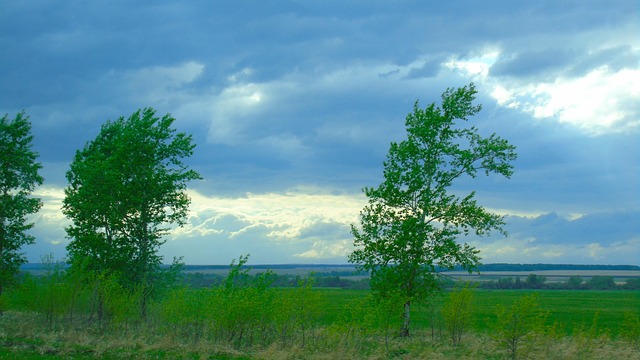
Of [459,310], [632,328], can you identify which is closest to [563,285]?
[632,328]

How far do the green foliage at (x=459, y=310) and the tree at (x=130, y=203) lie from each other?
941 inches

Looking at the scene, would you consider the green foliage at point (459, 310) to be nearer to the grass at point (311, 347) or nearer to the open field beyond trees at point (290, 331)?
the open field beyond trees at point (290, 331)

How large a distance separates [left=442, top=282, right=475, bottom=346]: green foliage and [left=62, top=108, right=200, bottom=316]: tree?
23.9m

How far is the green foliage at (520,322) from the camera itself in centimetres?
2412

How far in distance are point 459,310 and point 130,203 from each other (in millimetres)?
27251

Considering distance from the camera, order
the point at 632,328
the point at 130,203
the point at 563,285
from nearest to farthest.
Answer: the point at 632,328 → the point at 130,203 → the point at 563,285

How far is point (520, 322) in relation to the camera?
24469 mm

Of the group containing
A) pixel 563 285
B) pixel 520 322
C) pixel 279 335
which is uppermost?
pixel 520 322

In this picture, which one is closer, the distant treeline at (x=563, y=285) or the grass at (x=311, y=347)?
the grass at (x=311, y=347)

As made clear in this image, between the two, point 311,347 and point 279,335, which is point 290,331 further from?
point 311,347

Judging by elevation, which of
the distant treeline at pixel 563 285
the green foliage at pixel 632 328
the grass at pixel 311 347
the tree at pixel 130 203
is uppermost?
the tree at pixel 130 203

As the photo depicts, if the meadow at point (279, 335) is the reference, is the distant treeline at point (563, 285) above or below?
below

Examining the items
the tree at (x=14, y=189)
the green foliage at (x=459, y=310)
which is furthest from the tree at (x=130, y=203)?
the green foliage at (x=459, y=310)

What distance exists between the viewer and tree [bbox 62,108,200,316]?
4391 centimetres
